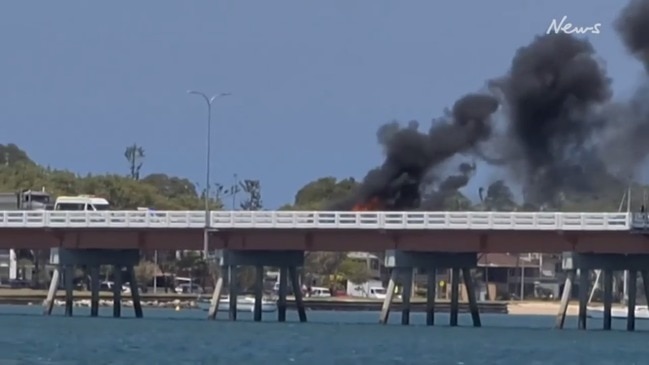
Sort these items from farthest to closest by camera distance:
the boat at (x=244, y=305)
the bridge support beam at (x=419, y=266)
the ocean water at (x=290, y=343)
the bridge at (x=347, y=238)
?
the boat at (x=244, y=305) → the bridge support beam at (x=419, y=266) → the bridge at (x=347, y=238) → the ocean water at (x=290, y=343)

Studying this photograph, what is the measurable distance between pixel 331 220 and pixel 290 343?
69.9 ft

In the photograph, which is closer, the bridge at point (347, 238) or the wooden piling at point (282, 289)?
Answer: the bridge at point (347, 238)

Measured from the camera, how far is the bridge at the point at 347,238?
12556 cm

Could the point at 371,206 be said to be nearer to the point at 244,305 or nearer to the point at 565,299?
the point at 565,299

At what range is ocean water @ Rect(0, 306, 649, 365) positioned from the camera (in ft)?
306

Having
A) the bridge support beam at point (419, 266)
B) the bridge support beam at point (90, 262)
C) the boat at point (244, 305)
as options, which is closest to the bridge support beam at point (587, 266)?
the bridge support beam at point (419, 266)

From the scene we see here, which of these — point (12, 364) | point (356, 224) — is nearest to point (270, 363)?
point (12, 364)

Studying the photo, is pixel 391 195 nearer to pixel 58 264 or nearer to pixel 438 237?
pixel 438 237

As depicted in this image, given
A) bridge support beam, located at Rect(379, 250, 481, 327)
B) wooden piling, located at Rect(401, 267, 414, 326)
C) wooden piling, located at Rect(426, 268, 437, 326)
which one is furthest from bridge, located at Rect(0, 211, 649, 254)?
wooden piling, located at Rect(426, 268, 437, 326)

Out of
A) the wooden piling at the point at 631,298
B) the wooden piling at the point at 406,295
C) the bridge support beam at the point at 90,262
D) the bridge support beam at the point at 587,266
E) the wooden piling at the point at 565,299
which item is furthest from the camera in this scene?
the bridge support beam at the point at 90,262

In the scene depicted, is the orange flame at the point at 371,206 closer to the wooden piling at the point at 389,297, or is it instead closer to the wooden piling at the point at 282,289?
the wooden piling at the point at 282,289

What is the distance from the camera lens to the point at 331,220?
128125mm

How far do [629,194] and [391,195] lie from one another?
1795cm

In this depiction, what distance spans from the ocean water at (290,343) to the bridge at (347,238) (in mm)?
3966
